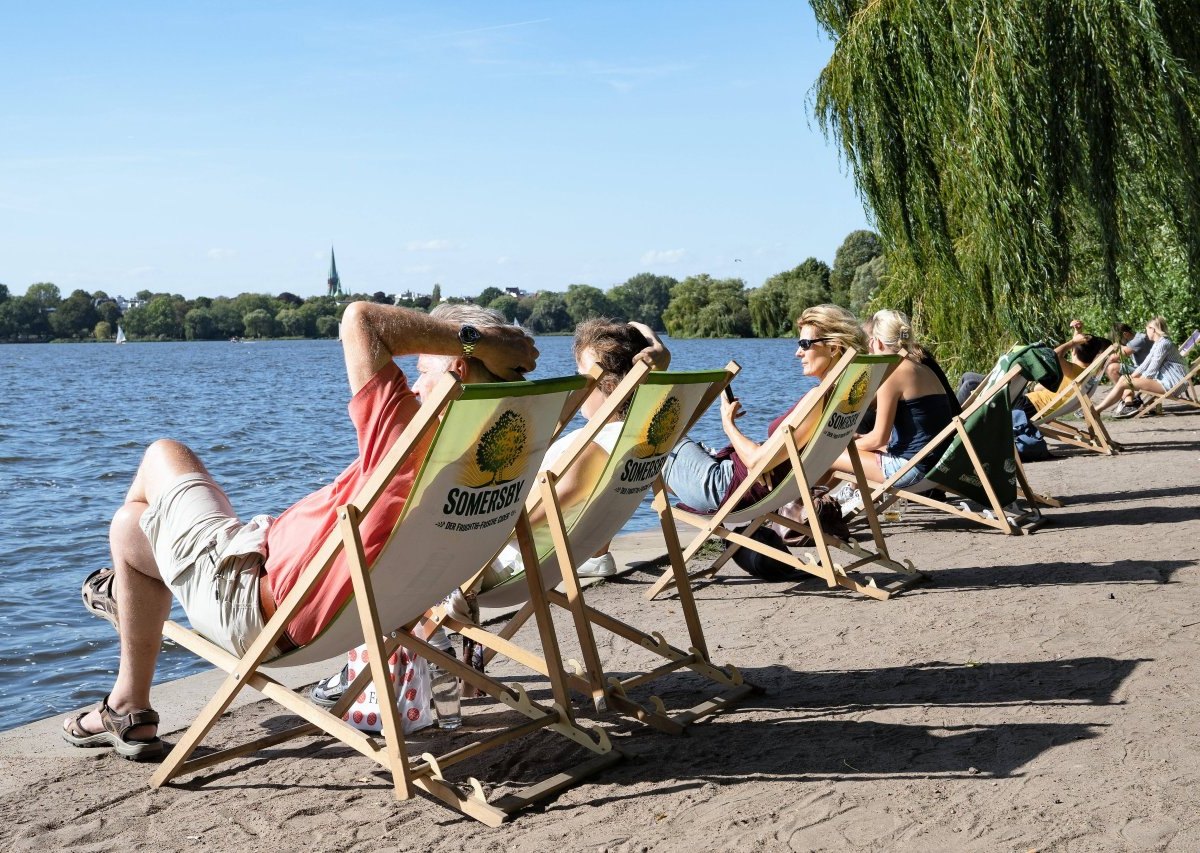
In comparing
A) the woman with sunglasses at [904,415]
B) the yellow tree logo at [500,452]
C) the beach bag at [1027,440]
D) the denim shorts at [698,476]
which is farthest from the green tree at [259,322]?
the yellow tree logo at [500,452]

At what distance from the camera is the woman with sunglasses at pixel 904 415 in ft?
23.3

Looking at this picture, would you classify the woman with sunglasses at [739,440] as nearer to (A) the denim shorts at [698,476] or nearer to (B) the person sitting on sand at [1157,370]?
(A) the denim shorts at [698,476]

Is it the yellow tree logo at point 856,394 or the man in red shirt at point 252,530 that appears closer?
the man in red shirt at point 252,530

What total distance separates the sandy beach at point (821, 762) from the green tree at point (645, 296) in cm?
5072

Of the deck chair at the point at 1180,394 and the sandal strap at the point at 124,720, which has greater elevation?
the sandal strap at the point at 124,720

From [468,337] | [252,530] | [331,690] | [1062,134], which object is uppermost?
[1062,134]

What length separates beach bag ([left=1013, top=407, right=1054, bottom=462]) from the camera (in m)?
10.7

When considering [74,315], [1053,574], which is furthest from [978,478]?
[74,315]

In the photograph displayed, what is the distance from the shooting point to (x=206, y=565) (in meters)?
3.36

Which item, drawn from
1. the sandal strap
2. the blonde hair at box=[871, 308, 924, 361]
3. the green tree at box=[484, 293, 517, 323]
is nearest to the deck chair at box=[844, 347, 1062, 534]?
the blonde hair at box=[871, 308, 924, 361]

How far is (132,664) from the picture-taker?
3.69 metres

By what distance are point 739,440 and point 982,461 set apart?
1.80 meters

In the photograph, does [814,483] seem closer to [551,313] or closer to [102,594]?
[102,594]

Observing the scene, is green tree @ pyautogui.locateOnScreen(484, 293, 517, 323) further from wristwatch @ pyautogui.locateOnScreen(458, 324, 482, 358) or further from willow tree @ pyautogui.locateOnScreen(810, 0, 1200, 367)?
Answer: willow tree @ pyautogui.locateOnScreen(810, 0, 1200, 367)
